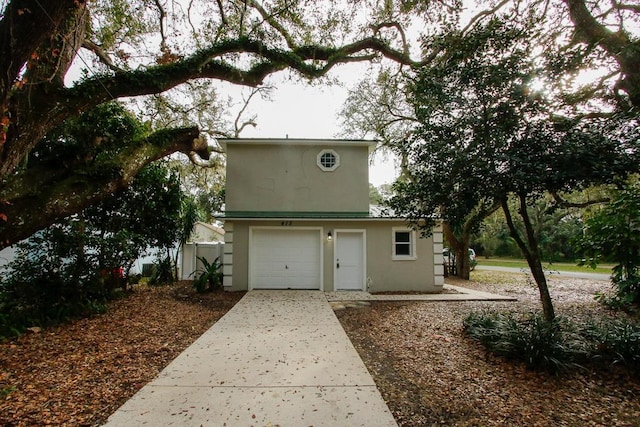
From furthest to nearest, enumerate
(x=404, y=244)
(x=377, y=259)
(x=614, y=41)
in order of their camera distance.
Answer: (x=404, y=244), (x=377, y=259), (x=614, y=41)

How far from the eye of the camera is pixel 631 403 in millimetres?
3475

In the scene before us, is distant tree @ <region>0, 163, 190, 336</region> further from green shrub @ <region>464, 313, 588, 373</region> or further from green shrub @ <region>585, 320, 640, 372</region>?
green shrub @ <region>585, 320, 640, 372</region>

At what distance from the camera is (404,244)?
10516mm

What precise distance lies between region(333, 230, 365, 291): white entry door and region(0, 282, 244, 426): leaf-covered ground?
4.15 m

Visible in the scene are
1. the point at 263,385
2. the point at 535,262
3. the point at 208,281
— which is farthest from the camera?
the point at 208,281

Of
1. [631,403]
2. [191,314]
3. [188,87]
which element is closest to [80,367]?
[191,314]

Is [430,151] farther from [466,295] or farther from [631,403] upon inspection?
[466,295]

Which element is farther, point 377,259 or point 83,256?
point 377,259

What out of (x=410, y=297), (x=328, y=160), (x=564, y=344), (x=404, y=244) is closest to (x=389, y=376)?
(x=564, y=344)

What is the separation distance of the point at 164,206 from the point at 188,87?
15.3 feet

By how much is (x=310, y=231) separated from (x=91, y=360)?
7016 mm

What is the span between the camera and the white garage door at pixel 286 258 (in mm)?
10367

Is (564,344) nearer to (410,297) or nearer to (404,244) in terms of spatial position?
(410,297)

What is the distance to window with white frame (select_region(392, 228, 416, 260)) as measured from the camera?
410 inches
